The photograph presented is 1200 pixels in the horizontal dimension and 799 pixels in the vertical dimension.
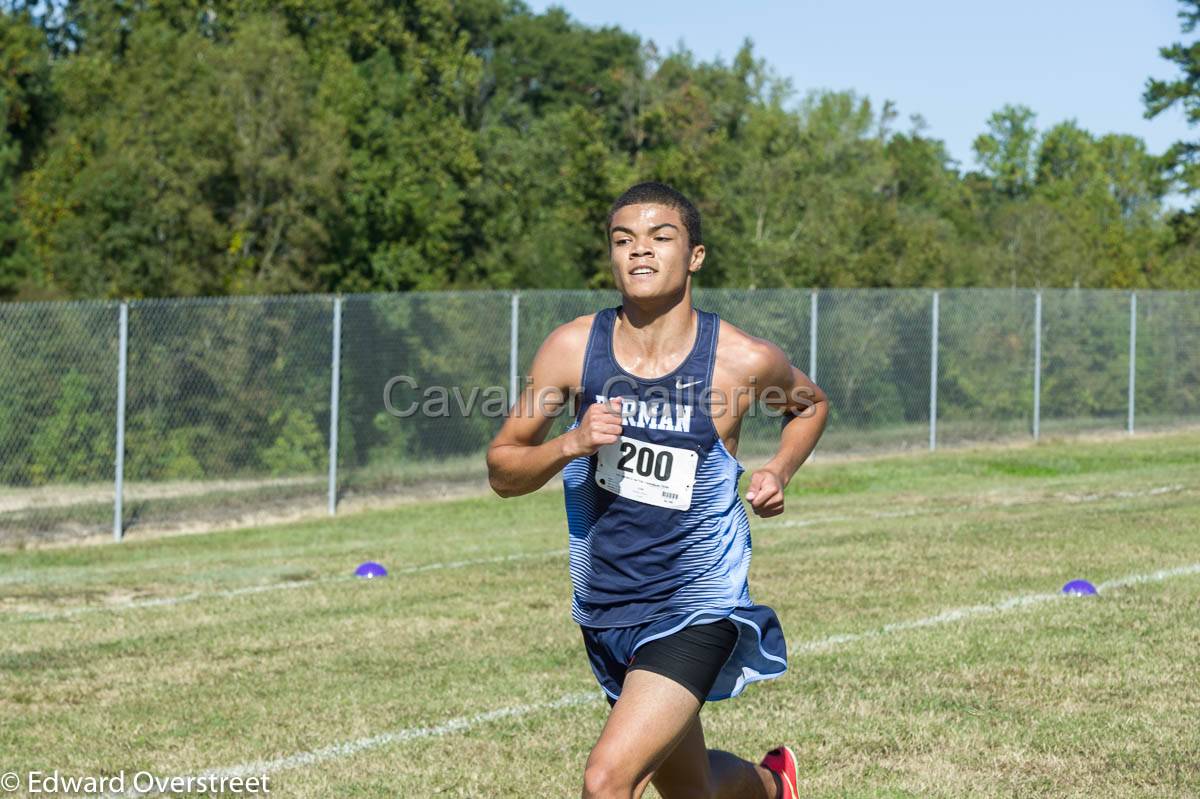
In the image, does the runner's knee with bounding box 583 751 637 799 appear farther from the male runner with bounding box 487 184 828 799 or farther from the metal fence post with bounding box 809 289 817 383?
the metal fence post with bounding box 809 289 817 383

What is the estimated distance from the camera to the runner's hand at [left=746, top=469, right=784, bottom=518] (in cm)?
406

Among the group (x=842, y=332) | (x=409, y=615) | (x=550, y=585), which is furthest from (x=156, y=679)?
(x=842, y=332)

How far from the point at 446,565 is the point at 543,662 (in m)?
4.28

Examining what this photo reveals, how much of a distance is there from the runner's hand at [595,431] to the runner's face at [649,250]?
473 mm

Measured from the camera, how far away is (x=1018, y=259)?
43.4 m

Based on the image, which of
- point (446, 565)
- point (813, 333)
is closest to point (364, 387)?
point (446, 565)

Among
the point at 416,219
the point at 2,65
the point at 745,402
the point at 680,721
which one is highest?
the point at 2,65

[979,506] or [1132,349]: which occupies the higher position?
[1132,349]

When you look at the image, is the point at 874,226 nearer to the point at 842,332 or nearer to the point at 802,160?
the point at 802,160

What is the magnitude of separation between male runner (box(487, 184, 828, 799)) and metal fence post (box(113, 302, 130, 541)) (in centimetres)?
1101

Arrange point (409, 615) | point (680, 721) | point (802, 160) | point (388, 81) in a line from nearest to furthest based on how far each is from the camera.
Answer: point (680, 721)
point (409, 615)
point (388, 81)
point (802, 160)

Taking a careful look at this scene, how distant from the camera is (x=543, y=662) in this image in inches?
315

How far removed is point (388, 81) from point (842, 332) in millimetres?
18372

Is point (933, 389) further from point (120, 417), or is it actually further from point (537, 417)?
point (537, 417)
